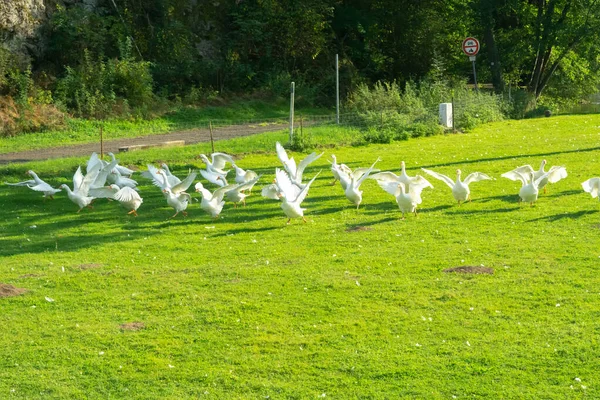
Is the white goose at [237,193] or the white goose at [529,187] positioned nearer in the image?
the white goose at [529,187]

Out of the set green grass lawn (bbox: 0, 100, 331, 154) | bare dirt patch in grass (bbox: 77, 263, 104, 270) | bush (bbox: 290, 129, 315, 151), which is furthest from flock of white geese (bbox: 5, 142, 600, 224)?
green grass lawn (bbox: 0, 100, 331, 154)

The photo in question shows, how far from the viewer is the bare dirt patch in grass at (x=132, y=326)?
961 centimetres

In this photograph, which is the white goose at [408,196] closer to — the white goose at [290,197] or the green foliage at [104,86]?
the white goose at [290,197]

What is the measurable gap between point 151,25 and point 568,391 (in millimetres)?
33265

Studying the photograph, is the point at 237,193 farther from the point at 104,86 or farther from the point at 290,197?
the point at 104,86

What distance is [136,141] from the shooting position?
1065 inches

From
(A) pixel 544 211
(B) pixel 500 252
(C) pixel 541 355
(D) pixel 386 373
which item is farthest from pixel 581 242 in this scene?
(D) pixel 386 373

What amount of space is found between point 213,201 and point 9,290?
495 cm

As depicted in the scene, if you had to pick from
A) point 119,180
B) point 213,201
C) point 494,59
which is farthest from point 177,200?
point 494,59

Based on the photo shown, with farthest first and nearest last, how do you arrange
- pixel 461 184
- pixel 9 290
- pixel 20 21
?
1. pixel 20 21
2. pixel 461 184
3. pixel 9 290

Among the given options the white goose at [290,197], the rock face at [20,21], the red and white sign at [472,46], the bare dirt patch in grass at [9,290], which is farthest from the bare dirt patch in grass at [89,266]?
the red and white sign at [472,46]

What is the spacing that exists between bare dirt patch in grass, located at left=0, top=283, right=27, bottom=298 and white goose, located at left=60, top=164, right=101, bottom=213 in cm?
513

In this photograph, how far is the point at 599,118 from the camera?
3384 centimetres

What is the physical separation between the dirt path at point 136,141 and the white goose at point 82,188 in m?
6.83
